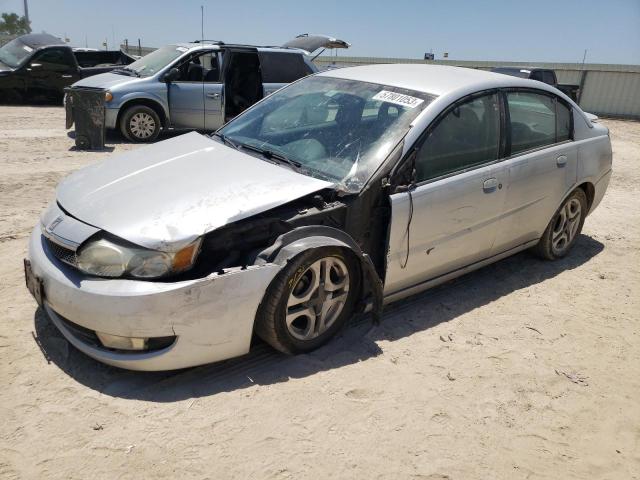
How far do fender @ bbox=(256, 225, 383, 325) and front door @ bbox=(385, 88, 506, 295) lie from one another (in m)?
0.20

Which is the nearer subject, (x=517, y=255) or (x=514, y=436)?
(x=514, y=436)

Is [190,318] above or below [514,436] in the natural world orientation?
above

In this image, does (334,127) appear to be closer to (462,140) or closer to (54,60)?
(462,140)

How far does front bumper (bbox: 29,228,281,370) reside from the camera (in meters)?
2.65

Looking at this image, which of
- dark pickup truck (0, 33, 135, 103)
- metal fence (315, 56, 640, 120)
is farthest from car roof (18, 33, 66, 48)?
metal fence (315, 56, 640, 120)

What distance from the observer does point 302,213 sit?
3.12 m

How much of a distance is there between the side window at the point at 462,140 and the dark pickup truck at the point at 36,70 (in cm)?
1222

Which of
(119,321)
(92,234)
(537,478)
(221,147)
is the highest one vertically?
(221,147)

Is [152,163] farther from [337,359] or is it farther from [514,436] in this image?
[514,436]

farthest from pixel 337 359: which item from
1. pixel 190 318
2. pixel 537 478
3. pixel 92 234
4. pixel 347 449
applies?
pixel 92 234

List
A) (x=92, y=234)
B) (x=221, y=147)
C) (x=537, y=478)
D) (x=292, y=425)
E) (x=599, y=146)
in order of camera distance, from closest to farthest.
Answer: (x=537, y=478) → (x=292, y=425) → (x=92, y=234) → (x=221, y=147) → (x=599, y=146)

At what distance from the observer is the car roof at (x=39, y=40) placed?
13250mm

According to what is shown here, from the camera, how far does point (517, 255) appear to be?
16.9 ft

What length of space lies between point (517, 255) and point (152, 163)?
3439 millimetres
